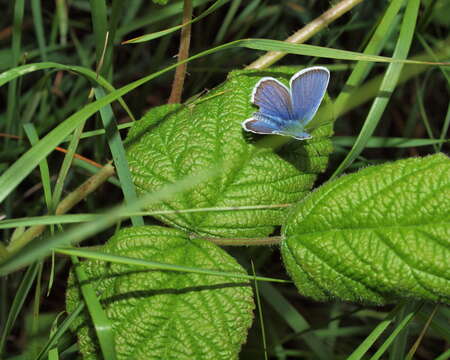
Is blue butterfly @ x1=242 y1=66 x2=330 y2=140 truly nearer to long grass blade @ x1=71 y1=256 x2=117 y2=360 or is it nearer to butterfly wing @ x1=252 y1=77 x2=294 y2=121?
butterfly wing @ x1=252 y1=77 x2=294 y2=121

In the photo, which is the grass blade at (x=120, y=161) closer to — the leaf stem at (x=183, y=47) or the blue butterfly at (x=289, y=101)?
the leaf stem at (x=183, y=47)

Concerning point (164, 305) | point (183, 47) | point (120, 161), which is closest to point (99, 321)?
point (164, 305)

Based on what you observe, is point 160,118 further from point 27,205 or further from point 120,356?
point 27,205

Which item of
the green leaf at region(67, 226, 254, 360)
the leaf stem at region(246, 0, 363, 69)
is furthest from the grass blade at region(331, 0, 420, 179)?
the green leaf at region(67, 226, 254, 360)

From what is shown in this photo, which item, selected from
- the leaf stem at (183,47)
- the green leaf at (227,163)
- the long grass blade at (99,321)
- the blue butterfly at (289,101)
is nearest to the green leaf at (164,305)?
the long grass blade at (99,321)

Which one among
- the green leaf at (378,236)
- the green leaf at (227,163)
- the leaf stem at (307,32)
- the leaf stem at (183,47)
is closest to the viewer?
the green leaf at (378,236)

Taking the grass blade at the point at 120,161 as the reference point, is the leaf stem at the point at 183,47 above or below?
above
